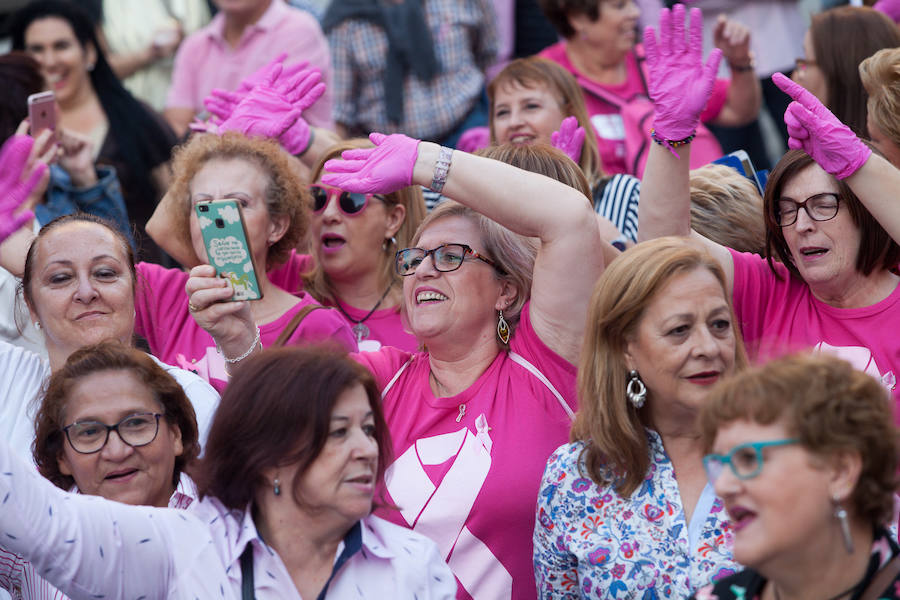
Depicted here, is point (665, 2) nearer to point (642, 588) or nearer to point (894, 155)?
point (894, 155)

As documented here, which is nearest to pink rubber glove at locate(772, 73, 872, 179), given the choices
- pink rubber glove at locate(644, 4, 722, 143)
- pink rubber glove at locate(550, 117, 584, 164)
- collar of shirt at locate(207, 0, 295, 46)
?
pink rubber glove at locate(644, 4, 722, 143)

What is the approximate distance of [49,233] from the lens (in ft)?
12.1

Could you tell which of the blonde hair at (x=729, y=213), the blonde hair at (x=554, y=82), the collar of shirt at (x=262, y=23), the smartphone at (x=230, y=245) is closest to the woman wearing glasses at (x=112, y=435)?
the smartphone at (x=230, y=245)

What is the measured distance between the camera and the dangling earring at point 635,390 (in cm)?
294

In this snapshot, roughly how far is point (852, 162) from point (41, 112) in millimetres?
3172

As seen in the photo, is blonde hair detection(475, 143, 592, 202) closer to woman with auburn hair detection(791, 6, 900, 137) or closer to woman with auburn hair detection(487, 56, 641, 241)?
woman with auburn hair detection(487, 56, 641, 241)

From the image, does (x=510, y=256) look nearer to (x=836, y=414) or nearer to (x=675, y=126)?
(x=675, y=126)

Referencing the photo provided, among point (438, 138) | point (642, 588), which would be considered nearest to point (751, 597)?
point (642, 588)

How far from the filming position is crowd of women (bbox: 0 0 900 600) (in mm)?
2299

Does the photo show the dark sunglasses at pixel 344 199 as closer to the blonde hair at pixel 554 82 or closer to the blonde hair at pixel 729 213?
the blonde hair at pixel 554 82

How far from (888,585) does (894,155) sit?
2.01 metres

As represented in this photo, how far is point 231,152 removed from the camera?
4.20 metres

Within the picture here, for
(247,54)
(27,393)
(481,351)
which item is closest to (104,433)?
(27,393)

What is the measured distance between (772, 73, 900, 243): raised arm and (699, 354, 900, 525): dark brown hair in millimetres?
1085
